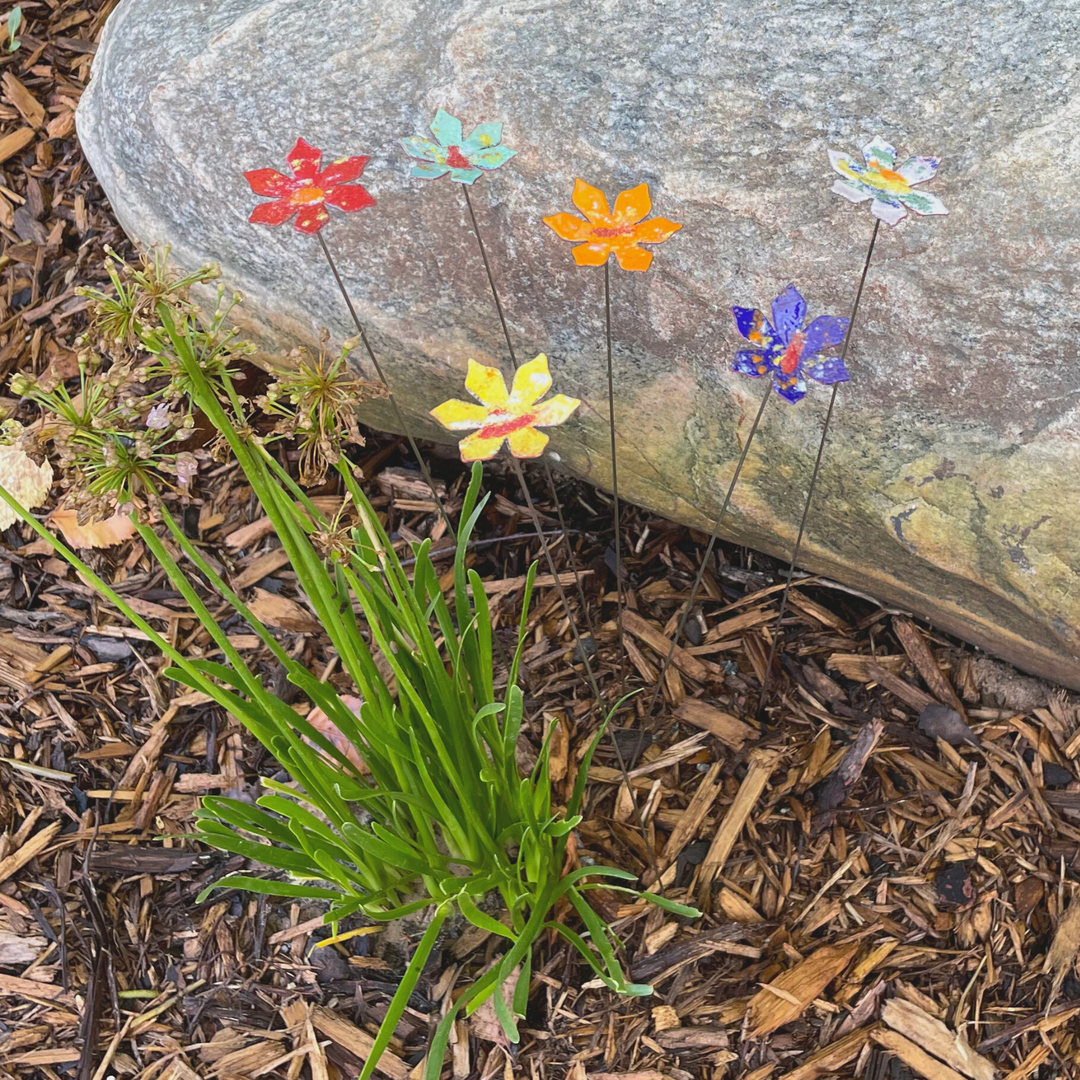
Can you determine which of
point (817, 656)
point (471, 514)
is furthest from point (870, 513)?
Answer: point (471, 514)

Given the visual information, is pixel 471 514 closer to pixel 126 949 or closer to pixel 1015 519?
pixel 1015 519

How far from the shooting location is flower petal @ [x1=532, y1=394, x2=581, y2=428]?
1174 mm

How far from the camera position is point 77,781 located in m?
2.18

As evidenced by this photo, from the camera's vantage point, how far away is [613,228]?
4.50 feet

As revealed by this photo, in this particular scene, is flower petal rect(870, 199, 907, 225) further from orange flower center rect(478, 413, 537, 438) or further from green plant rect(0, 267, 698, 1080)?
green plant rect(0, 267, 698, 1080)

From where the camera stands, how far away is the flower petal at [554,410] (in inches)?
46.2

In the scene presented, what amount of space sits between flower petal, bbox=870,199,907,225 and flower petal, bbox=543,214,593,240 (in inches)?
13.8

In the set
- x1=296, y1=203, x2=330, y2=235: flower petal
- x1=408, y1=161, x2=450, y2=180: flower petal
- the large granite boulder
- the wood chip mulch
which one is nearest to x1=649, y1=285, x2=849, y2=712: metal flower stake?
the large granite boulder

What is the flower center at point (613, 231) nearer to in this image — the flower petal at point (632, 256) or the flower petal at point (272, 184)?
the flower petal at point (632, 256)

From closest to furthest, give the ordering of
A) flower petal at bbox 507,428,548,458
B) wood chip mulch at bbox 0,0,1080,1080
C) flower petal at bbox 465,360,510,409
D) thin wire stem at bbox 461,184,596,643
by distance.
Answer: flower petal at bbox 507,428,548,458 < flower petal at bbox 465,360,510,409 < thin wire stem at bbox 461,184,596,643 < wood chip mulch at bbox 0,0,1080,1080

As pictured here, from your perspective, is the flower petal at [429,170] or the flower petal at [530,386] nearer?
the flower petal at [530,386]

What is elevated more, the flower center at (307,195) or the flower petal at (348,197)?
the flower center at (307,195)

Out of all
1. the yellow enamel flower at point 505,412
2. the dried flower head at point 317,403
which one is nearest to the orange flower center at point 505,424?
the yellow enamel flower at point 505,412

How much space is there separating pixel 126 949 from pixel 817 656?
4.64 feet
